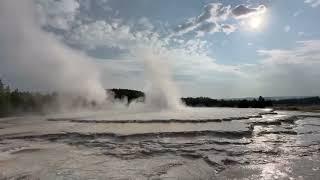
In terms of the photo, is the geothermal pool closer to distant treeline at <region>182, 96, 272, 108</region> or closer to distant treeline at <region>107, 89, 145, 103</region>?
distant treeline at <region>107, 89, 145, 103</region>

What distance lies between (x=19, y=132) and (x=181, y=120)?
9421mm

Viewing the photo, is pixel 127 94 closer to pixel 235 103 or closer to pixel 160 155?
pixel 235 103

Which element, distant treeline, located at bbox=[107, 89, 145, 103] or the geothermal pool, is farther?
distant treeline, located at bbox=[107, 89, 145, 103]

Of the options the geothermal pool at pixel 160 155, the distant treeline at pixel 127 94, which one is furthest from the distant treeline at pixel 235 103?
the geothermal pool at pixel 160 155

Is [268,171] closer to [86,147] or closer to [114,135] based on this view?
[86,147]

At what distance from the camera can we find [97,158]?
1173 centimetres

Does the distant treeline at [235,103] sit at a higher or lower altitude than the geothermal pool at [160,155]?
higher

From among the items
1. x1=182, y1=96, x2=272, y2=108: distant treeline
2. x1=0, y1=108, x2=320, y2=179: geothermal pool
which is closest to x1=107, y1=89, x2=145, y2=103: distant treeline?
x1=182, y1=96, x2=272, y2=108: distant treeline

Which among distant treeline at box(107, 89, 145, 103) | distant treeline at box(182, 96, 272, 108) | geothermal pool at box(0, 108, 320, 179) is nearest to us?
geothermal pool at box(0, 108, 320, 179)

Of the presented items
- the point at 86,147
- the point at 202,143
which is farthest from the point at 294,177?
the point at 86,147

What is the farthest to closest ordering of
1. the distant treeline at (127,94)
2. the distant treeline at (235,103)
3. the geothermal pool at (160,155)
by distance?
the distant treeline at (235,103) → the distant treeline at (127,94) → the geothermal pool at (160,155)

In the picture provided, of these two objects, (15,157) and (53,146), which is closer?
(15,157)

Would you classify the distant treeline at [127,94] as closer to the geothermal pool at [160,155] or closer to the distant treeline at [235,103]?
the distant treeline at [235,103]

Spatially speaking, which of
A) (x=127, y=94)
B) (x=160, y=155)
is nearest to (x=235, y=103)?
(x=127, y=94)
